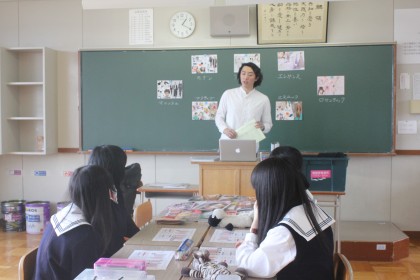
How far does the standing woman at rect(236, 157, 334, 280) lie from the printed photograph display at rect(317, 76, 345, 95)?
3212mm

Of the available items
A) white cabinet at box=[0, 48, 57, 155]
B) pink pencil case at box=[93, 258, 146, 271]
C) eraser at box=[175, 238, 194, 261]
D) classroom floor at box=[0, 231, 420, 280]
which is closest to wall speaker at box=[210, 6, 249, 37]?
white cabinet at box=[0, 48, 57, 155]

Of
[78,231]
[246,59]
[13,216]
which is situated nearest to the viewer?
[78,231]

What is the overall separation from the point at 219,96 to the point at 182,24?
0.93m

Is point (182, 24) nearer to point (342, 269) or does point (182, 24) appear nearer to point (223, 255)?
point (223, 255)

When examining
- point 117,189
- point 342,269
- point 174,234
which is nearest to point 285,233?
point 342,269

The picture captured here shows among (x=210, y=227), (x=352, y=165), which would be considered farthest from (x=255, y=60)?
(x=210, y=227)

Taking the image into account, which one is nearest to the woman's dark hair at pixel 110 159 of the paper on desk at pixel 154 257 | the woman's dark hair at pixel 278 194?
the paper on desk at pixel 154 257

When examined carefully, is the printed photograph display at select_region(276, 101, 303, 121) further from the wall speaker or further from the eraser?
the eraser

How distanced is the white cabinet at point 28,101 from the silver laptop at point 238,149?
2.43 metres

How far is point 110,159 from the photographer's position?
2.72m

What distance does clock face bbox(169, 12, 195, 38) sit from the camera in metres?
4.98

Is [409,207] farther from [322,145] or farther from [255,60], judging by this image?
[255,60]

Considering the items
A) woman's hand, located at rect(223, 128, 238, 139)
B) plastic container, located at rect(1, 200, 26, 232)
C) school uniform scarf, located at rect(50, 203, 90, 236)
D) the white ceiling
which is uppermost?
the white ceiling

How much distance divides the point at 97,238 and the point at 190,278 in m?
0.48
